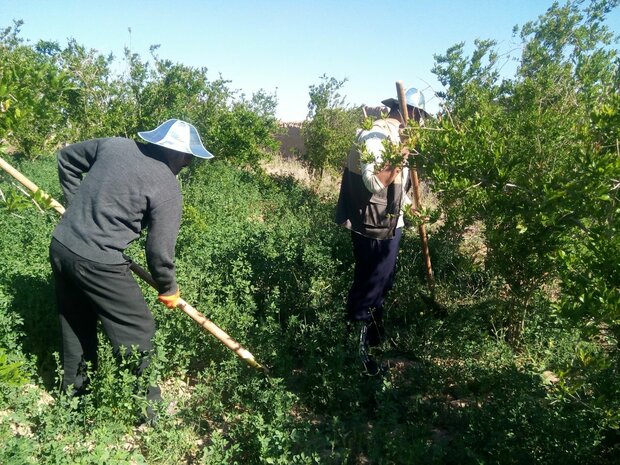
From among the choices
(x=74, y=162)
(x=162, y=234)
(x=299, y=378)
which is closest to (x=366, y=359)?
(x=299, y=378)

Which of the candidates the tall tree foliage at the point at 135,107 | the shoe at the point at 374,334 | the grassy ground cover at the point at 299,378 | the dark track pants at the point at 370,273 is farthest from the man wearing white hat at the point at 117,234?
the tall tree foliage at the point at 135,107

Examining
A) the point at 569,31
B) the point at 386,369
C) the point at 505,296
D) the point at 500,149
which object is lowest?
the point at 386,369

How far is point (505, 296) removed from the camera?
14.3ft

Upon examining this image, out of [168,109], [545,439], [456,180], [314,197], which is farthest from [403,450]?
[168,109]

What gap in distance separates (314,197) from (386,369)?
24.0 ft

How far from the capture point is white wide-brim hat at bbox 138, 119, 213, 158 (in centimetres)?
292

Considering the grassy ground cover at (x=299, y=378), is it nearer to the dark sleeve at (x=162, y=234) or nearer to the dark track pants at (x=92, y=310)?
the dark track pants at (x=92, y=310)

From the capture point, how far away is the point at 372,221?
3.64 meters

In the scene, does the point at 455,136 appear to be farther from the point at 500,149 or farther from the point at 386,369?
the point at 386,369

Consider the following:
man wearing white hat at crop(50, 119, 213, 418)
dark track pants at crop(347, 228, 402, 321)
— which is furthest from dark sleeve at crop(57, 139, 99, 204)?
dark track pants at crop(347, 228, 402, 321)

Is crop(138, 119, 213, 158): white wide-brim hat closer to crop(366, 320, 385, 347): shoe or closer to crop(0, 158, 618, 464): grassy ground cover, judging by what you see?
crop(0, 158, 618, 464): grassy ground cover

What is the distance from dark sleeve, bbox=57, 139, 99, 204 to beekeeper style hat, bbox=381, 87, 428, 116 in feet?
7.52

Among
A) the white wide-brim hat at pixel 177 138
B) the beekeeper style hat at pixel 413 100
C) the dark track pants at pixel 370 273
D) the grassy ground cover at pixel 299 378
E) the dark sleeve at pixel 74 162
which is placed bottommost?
the grassy ground cover at pixel 299 378

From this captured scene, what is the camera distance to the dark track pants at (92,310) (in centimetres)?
285
